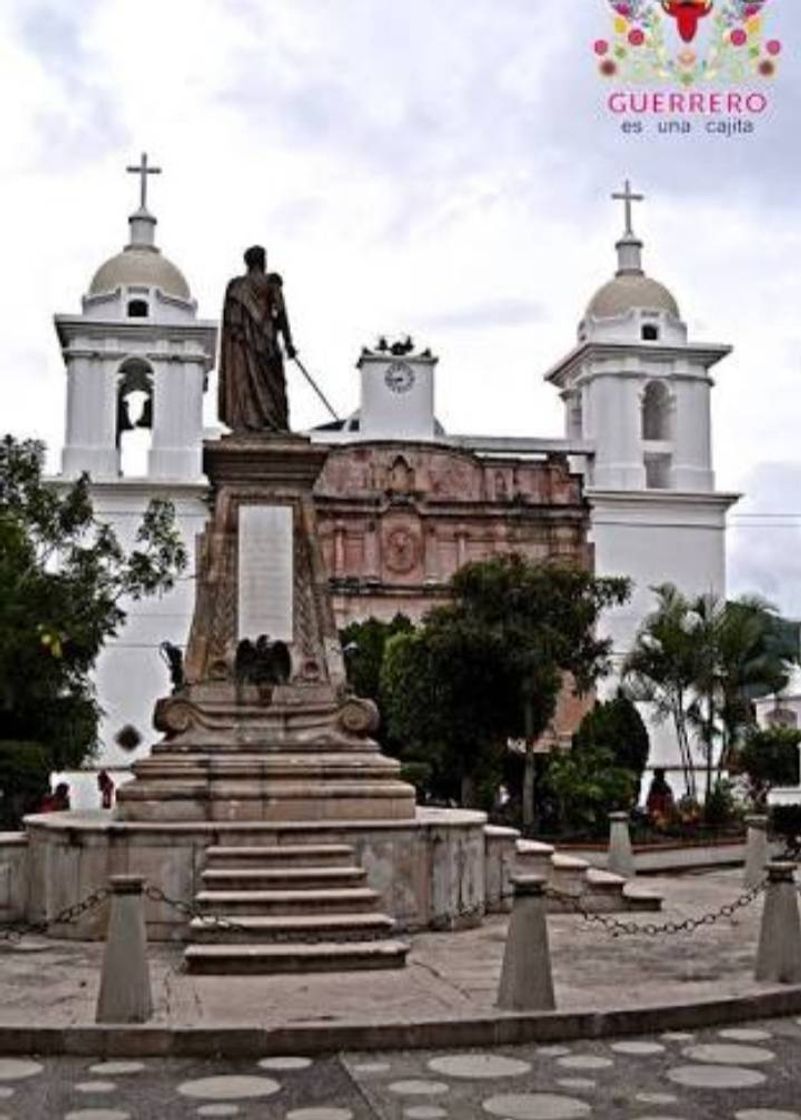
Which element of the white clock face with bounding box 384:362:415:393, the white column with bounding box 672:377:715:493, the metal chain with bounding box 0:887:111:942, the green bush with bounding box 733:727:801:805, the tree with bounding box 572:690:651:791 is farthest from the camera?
the white column with bounding box 672:377:715:493

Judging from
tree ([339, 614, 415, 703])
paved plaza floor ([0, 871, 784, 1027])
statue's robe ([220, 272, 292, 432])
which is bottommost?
paved plaza floor ([0, 871, 784, 1027])

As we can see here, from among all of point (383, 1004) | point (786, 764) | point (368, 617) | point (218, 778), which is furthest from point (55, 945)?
point (368, 617)

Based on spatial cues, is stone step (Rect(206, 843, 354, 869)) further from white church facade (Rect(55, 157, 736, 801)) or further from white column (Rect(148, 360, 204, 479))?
white column (Rect(148, 360, 204, 479))

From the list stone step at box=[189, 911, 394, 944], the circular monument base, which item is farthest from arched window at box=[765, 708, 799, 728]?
stone step at box=[189, 911, 394, 944]

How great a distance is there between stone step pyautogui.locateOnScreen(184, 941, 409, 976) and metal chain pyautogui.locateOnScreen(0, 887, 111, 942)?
50.9 inches

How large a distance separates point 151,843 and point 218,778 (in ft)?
3.08

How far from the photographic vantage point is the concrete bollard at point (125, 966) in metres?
7.91

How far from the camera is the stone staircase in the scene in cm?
973

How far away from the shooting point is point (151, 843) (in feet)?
37.4

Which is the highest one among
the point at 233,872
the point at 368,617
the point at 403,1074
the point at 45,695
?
the point at 368,617

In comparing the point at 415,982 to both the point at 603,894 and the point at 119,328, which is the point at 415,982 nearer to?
the point at 603,894

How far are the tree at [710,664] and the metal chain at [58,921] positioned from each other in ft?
59.3

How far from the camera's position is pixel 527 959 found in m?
8.24

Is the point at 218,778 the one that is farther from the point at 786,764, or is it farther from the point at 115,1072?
the point at 786,764
